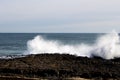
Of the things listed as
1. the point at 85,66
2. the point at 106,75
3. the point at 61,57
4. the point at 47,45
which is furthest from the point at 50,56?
the point at 47,45

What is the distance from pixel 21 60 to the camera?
34.4 metres

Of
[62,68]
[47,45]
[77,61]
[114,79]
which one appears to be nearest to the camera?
[114,79]

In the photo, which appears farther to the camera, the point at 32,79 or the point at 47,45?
the point at 47,45

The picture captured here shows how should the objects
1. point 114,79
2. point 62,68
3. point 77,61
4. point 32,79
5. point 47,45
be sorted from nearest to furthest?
point 32,79 → point 114,79 → point 62,68 → point 77,61 → point 47,45

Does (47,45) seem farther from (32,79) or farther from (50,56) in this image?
(32,79)

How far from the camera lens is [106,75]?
29.3 meters

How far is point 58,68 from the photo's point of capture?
102 ft

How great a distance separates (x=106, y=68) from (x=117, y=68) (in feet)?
2.83

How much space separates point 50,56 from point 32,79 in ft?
31.7

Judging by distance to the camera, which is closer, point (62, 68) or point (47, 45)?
point (62, 68)

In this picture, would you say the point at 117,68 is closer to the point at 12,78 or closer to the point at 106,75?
the point at 106,75

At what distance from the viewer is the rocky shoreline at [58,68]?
29.3 meters

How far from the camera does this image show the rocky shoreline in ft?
96.3

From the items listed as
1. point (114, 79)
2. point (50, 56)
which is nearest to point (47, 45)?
point (50, 56)
